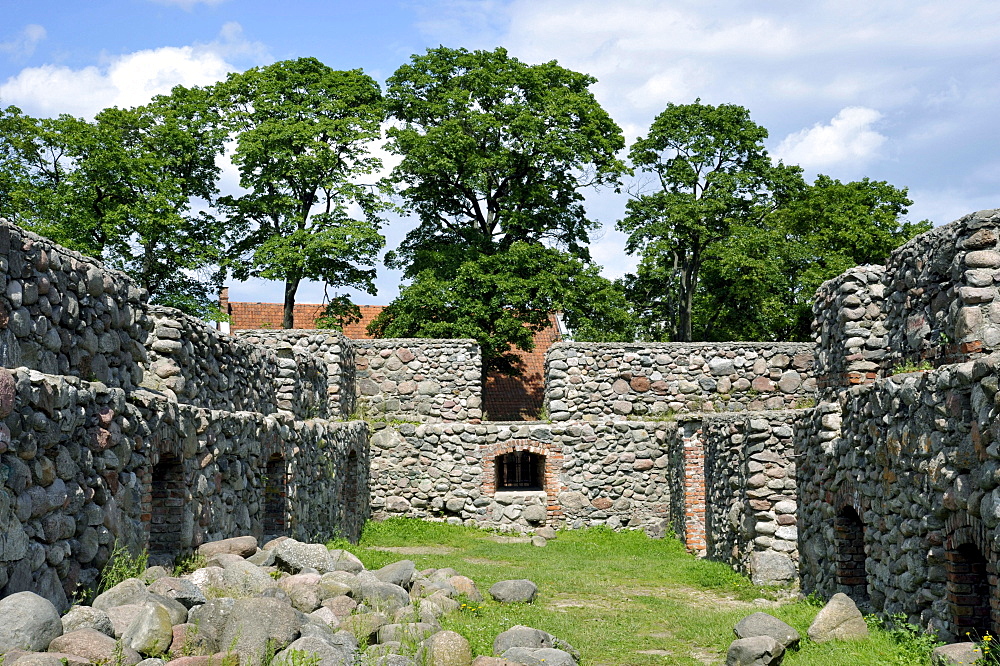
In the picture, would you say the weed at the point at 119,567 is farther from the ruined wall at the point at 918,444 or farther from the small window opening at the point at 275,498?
the ruined wall at the point at 918,444

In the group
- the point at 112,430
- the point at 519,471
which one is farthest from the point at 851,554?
the point at 519,471

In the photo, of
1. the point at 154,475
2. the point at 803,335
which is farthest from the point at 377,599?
the point at 803,335

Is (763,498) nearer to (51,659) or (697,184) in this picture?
(51,659)

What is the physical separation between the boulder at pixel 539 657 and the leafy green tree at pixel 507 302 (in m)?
17.4

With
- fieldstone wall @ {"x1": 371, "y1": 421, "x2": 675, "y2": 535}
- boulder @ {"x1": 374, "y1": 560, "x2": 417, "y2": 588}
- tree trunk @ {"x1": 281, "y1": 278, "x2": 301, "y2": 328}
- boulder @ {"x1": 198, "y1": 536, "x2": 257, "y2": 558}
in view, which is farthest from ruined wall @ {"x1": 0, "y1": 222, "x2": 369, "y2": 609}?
tree trunk @ {"x1": 281, "y1": 278, "x2": 301, "y2": 328}

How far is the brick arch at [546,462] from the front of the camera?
18.3m

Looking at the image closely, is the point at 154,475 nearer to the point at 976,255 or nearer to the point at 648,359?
the point at 976,255

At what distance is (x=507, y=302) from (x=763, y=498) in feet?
44.5

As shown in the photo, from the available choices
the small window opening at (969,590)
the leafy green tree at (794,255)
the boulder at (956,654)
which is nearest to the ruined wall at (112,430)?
the boulder at (956,654)

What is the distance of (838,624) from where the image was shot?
304 inches

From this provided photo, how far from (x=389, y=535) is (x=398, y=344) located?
441 cm

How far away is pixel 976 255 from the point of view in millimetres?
7090

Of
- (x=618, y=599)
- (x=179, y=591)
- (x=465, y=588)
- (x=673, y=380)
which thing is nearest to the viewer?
(x=179, y=591)

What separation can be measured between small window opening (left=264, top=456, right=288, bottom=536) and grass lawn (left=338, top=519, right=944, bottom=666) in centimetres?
124
